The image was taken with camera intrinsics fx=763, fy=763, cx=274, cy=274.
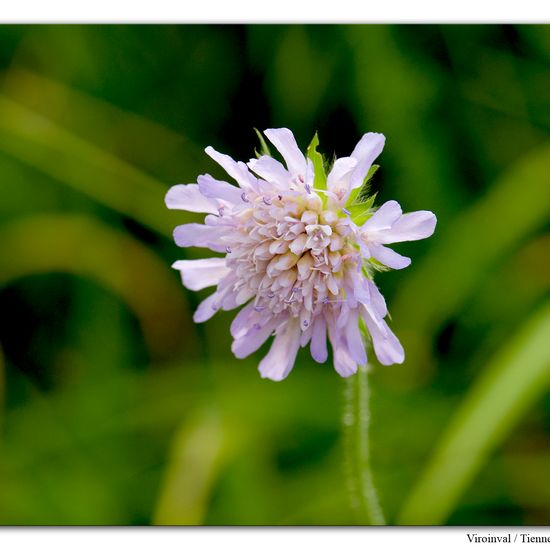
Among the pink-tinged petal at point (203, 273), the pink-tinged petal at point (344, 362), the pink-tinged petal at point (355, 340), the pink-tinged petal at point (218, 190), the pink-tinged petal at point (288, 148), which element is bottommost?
the pink-tinged petal at point (344, 362)

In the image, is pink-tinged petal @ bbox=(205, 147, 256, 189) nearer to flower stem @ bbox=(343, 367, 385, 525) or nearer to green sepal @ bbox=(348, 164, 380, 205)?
green sepal @ bbox=(348, 164, 380, 205)

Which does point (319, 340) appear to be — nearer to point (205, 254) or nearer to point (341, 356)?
point (341, 356)

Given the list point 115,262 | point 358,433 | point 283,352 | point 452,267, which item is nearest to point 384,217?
point 283,352

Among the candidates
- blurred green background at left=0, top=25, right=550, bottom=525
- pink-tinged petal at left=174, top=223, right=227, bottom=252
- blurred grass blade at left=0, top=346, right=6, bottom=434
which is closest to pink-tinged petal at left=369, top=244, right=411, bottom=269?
pink-tinged petal at left=174, top=223, right=227, bottom=252

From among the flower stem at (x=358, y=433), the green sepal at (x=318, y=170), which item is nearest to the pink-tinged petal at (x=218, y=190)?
the green sepal at (x=318, y=170)

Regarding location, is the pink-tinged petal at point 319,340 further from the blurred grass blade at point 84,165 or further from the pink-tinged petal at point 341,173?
the blurred grass blade at point 84,165
